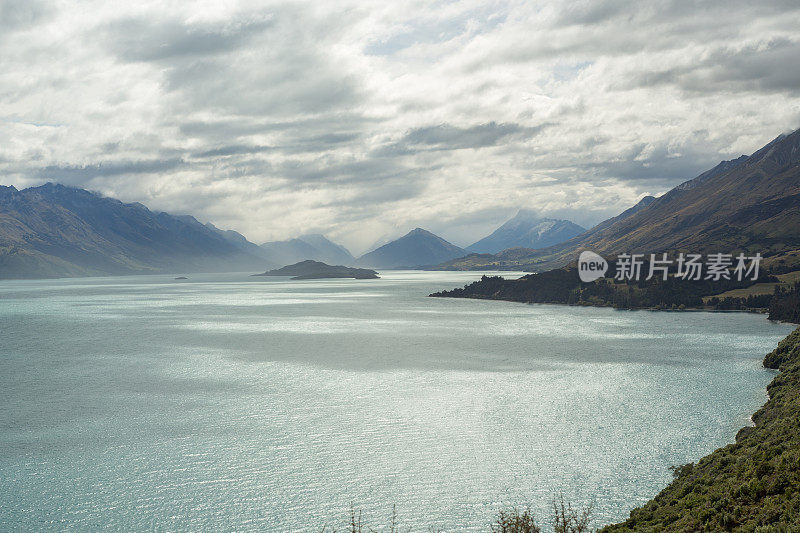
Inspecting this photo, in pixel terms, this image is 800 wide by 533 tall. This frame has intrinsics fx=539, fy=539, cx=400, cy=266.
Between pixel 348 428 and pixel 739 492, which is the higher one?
pixel 739 492

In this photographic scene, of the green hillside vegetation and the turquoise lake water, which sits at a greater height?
the green hillside vegetation

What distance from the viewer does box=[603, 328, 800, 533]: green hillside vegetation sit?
27.5m

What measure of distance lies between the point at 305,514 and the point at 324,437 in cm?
1737

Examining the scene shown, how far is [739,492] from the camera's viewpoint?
3138 centimetres

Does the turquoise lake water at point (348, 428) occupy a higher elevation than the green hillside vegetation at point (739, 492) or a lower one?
lower

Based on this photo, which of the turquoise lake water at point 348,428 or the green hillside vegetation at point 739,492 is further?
the turquoise lake water at point 348,428

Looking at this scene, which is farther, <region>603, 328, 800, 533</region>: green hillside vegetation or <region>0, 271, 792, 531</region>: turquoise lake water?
<region>0, 271, 792, 531</region>: turquoise lake water

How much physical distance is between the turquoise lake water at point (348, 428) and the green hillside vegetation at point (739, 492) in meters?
4.11

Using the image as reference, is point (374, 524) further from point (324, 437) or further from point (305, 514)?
point (324, 437)

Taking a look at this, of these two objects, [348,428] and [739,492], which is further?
[348,428]

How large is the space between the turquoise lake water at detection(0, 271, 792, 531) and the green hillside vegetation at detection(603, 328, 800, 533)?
4108 millimetres

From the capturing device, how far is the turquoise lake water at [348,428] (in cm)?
4153

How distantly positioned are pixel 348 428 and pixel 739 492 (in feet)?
129

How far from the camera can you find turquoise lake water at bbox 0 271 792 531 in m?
41.5
